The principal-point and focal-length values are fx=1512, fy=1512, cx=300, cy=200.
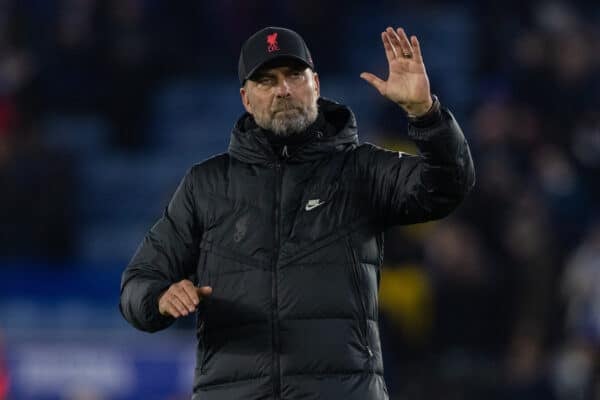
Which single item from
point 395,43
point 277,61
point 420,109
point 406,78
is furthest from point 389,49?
point 277,61

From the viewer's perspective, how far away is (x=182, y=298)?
4.41m

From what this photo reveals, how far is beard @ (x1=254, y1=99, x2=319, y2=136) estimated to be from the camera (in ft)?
15.5

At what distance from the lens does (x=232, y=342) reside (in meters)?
4.57

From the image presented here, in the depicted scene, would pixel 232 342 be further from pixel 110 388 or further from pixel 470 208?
Result: pixel 470 208

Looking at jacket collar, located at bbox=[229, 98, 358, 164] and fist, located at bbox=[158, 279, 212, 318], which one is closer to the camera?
fist, located at bbox=[158, 279, 212, 318]

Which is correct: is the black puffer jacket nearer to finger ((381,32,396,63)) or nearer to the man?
the man

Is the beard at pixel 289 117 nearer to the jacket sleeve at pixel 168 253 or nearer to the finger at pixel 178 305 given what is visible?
Result: the jacket sleeve at pixel 168 253

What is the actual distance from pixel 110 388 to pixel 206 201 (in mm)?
4407

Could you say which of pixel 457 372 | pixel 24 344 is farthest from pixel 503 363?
pixel 24 344

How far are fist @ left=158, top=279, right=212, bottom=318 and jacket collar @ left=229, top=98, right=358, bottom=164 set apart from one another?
1.62 ft

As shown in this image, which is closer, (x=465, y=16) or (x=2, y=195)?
(x=2, y=195)

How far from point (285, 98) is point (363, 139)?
5.58 metres

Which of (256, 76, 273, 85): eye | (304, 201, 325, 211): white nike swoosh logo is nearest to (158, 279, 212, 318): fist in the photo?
(304, 201, 325, 211): white nike swoosh logo

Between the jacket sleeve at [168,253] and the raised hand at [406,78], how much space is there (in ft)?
2.36
